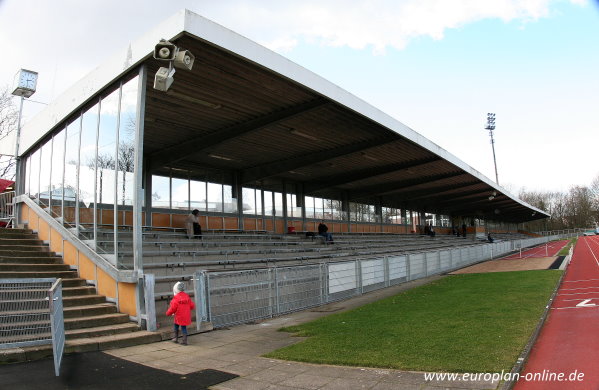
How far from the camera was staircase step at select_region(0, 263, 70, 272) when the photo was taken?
10645mm

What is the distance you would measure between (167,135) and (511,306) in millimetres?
13479

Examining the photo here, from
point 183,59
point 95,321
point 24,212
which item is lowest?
point 95,321

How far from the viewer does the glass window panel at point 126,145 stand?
10.7 m

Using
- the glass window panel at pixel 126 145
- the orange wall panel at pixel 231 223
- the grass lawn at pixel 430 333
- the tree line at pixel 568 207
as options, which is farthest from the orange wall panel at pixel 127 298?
the tree line at pixel 568 207

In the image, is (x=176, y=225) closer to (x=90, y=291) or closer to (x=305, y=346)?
(x=90, y=291)

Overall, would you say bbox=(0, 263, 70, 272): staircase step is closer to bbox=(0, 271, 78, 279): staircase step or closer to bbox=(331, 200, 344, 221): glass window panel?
bbox=(0, 271, 78, 279): staircase step

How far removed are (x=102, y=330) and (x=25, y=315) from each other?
1.53 m

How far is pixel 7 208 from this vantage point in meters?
18.2

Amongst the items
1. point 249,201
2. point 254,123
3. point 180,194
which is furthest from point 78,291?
point 249,201

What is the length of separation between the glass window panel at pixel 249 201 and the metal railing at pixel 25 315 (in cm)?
1598

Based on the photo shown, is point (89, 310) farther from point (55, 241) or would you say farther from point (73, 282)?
point (55, 241)

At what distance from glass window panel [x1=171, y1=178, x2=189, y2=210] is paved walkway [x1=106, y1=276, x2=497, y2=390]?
11.0m

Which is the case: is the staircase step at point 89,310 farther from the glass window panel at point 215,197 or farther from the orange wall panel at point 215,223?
the glass window panel at point 215,197

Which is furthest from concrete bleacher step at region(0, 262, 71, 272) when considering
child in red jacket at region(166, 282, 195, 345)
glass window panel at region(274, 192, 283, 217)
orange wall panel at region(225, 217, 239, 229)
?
glass window panel at region(274, 192, 283, 217)
